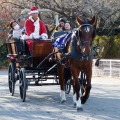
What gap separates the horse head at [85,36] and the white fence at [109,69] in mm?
11550

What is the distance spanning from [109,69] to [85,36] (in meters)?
12.5

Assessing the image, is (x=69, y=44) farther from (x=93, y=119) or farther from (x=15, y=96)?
(x=15, y=96)

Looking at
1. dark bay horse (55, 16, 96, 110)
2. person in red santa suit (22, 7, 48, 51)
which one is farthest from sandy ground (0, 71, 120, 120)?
person in red santa suit (22, 7, 48, 51)

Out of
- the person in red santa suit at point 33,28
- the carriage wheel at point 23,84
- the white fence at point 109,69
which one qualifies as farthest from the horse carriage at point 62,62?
the white fence at point 109,69

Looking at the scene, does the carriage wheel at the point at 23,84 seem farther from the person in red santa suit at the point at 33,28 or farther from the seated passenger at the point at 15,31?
the seated passenger at the point at 15,31

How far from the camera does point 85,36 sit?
35.8ft

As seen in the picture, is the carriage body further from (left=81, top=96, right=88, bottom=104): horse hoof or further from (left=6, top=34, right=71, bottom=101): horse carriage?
(left=81, top=96, right=88, bottom=104): horse hoof

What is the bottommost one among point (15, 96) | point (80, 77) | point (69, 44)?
point (15, 96)

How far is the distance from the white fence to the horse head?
1155 centimetres

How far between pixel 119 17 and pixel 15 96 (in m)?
12.8

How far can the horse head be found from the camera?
1081 cm

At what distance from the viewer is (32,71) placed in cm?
1345

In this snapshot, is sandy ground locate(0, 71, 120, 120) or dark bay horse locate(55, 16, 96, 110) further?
dark bay horse locate(55, 16, 96, 110)

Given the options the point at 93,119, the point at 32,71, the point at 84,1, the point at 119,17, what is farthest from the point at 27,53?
the point at 119,17
